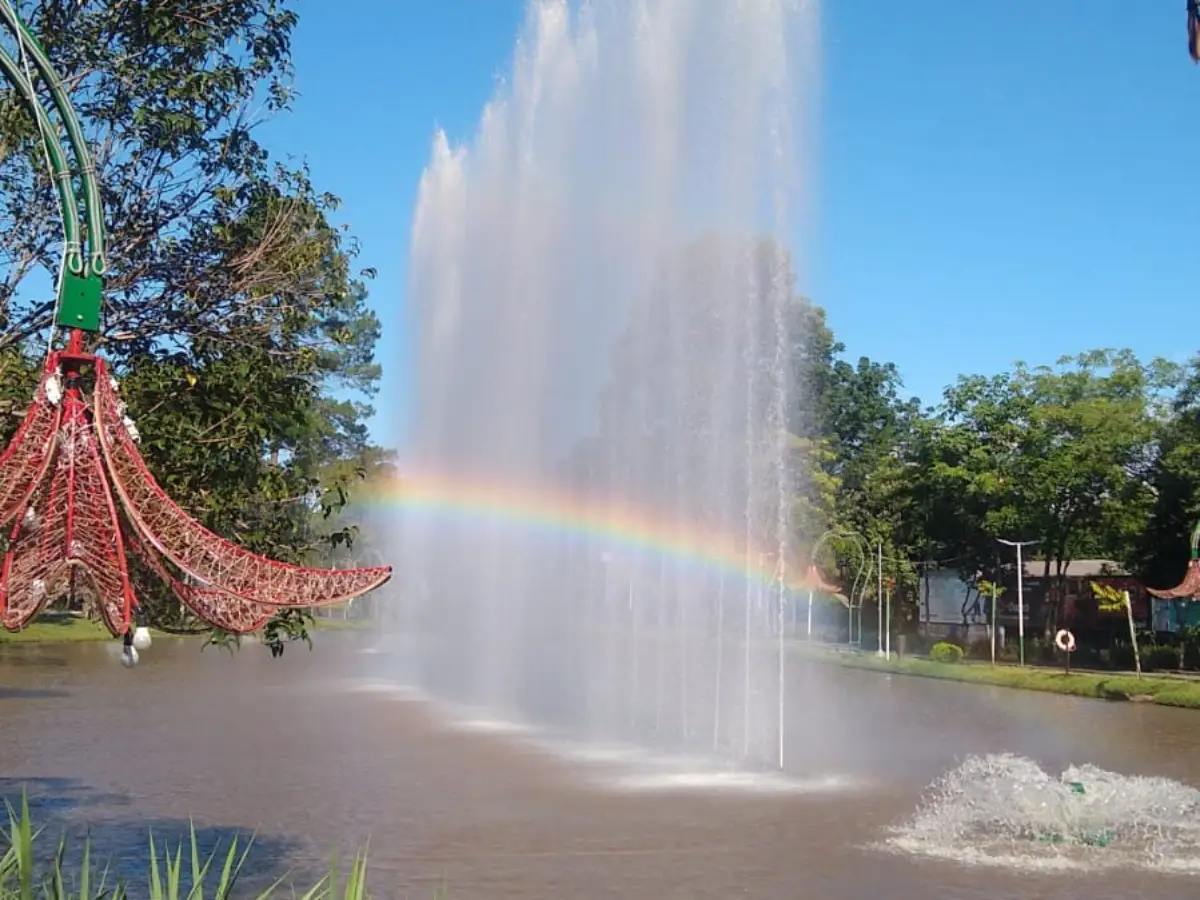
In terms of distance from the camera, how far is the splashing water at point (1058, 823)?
1159 cm

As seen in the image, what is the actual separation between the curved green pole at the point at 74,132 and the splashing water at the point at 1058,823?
8976mm

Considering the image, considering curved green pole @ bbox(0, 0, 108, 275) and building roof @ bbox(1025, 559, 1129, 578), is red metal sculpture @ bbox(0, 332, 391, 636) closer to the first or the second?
curved green pole @ bbox(0, 0, 108, 275)

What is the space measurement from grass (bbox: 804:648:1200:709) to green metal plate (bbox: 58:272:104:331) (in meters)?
27.6

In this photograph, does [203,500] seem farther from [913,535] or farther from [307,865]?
[913,535]

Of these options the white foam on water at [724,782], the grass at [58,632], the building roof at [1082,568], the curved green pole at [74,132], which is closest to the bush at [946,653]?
the building roof at [1082,568]

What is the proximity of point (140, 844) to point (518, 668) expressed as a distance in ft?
45.6

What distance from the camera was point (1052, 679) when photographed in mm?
33625

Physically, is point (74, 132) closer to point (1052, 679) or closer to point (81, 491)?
point (81, 491)

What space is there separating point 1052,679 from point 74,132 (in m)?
32.3

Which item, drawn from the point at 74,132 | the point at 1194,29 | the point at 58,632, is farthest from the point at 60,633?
the point at 74,132

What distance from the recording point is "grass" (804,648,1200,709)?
29.2 meters

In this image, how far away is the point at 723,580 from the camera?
19.5 m

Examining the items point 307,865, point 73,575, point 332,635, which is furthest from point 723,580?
point 332,635

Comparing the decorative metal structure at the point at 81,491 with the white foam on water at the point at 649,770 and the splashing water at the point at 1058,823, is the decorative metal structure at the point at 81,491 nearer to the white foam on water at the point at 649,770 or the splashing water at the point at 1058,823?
the splashing water at the point at 1058,823
